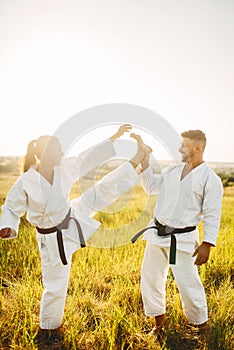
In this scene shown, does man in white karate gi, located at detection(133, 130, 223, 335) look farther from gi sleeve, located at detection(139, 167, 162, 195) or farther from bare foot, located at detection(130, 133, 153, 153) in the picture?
bare foot, located at detection(130, 133, 153, 153)

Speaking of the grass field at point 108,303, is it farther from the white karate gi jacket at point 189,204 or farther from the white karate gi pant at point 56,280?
the white karate gi jacket at point 189,204

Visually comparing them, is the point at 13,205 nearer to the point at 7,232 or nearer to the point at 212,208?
the point at 7,232

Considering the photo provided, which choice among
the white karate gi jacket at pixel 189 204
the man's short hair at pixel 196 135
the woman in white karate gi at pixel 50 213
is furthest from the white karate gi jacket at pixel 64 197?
the man's short hair at pixel 196 135

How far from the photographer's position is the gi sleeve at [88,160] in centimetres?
309

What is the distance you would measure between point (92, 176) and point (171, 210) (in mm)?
834

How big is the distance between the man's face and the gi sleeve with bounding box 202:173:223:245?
0.86 feet

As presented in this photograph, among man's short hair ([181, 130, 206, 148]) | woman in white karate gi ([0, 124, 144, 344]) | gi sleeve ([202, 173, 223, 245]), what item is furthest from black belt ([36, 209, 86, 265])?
man's short hair ([181, 130, 206, 148])

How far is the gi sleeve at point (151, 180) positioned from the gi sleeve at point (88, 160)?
0.36m

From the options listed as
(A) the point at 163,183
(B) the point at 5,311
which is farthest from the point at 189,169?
(B) the point at 5,311

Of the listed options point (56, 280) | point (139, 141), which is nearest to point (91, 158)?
point (139, 141)

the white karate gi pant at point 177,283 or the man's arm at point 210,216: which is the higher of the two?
the man's arm at point 210,216

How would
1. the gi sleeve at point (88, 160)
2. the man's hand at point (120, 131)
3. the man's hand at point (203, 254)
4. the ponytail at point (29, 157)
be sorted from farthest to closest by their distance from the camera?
the man's hand at point (120, 131) → the gi sleeve at point (88, 160) → the ponytail at point (29, 157) → the man's hand at point (203, 254)

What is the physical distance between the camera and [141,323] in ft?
10.5

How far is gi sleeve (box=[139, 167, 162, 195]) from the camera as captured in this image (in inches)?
130
